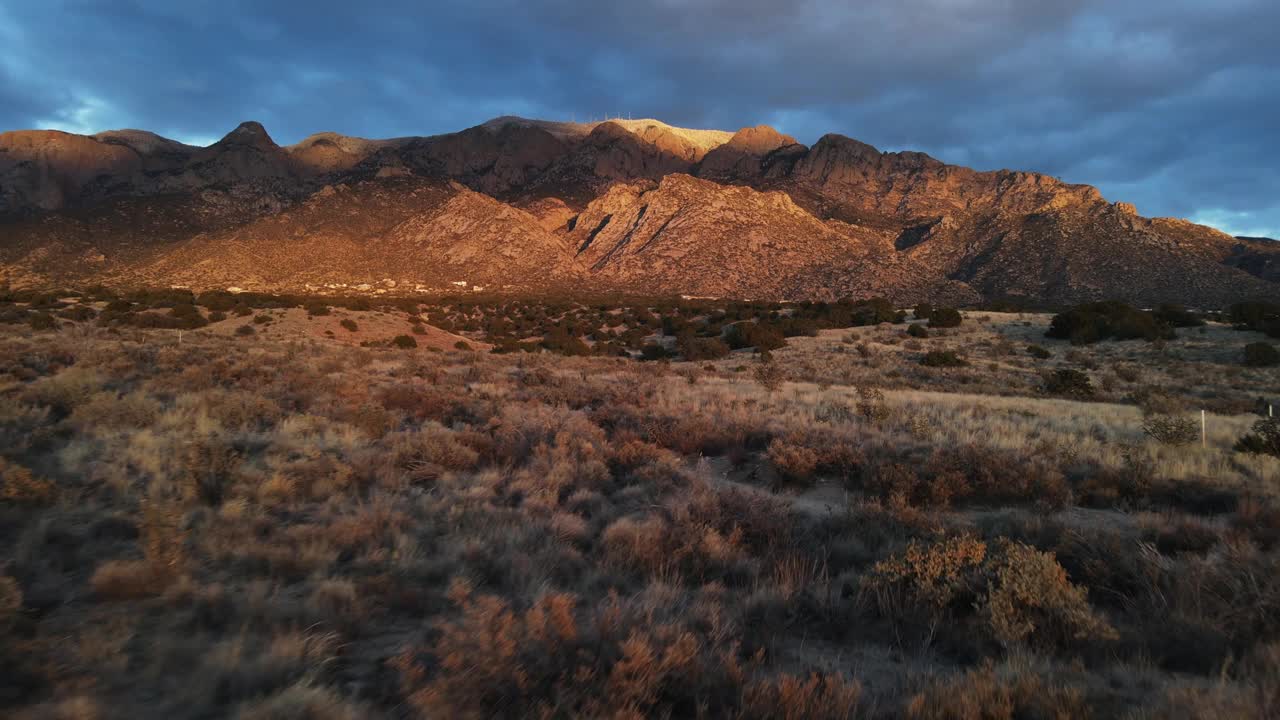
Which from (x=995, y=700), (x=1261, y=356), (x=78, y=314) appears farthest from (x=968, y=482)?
(x=78, y=314)

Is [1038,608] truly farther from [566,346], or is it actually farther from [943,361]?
[566,346]

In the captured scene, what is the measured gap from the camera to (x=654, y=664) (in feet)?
10.1

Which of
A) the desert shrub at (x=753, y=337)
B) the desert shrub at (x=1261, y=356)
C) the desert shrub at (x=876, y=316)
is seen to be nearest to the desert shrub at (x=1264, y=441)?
the desert shrub at (x=1261, y=356)

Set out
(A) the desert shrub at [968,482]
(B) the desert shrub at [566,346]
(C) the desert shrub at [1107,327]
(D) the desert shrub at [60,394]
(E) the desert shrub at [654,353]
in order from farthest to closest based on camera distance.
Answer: (B) the desert shrub at [566,346], (E) the desert shrub at [654,353], (C) the desert shrub at [1107,327], (D) the desert shrub at [60,394], (A) the desert shrub at [968,482]

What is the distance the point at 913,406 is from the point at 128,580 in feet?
44.3

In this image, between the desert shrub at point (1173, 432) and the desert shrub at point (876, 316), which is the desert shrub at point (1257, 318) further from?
the desert shrub at point (1173, 432)

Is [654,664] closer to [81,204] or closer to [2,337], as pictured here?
[2,337]

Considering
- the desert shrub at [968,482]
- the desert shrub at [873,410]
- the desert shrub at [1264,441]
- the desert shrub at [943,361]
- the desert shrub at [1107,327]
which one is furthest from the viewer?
the desert shrub at [1107,327]

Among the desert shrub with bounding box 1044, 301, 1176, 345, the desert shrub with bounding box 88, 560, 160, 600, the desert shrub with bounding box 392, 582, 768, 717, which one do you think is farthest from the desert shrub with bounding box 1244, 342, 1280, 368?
the desert shrub with bounding box 88, 560, 160, 600

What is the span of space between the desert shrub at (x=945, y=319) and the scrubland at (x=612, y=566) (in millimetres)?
26107

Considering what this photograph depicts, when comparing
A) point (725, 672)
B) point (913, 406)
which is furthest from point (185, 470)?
point (913, 406)

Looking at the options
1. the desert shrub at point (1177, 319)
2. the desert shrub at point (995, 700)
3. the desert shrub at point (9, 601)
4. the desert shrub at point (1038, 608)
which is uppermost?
the desert shrub at point (1177, 319)

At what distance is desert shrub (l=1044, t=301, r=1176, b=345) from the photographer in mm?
28422

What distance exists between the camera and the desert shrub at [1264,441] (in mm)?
7996
